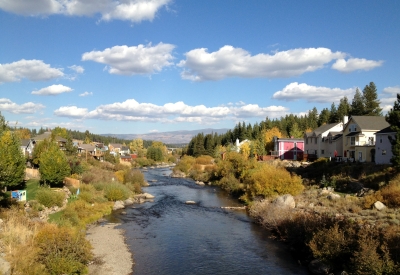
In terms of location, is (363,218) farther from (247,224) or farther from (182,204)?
(182,204)

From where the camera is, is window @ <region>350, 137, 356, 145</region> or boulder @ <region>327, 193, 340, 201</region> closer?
boulder @ <region>327, 193, 340, 201</region>

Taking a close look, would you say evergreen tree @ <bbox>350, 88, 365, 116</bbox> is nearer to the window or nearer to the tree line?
the tree line

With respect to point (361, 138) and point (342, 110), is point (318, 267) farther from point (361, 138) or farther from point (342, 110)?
point (342, 110)

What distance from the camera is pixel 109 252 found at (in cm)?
2291

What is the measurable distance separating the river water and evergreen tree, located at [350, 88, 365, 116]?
56.5m

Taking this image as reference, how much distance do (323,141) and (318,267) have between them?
44.9m

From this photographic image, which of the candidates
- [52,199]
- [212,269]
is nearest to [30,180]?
[52,199]

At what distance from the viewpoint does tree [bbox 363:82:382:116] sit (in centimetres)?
7956

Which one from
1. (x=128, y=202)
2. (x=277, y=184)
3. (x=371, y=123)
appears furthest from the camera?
(x=371, y=123)

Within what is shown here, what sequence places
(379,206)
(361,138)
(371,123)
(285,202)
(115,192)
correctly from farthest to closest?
(371,123)
(361,138)
(115,192)
(285,202)
(379,206)

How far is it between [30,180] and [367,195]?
40.9 meters

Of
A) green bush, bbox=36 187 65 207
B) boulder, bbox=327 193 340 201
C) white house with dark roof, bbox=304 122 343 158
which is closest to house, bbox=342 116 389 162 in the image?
white house with dark roof, bbox=304 122 343 158

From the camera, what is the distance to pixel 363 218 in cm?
2648

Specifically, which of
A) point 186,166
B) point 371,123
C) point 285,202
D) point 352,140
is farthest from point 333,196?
point 186,166
